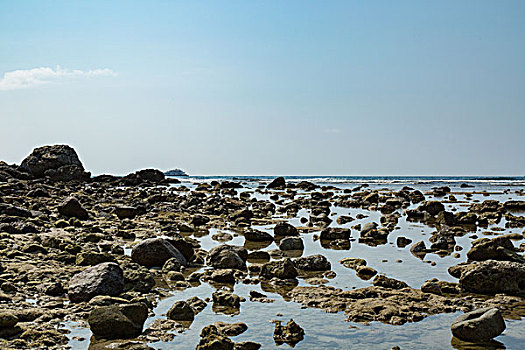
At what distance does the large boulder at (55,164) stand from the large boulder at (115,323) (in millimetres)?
55042

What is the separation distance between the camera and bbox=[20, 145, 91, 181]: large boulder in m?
58.0

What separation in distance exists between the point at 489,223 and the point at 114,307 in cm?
1986

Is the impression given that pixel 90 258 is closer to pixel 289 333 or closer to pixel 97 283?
pixel 97 283

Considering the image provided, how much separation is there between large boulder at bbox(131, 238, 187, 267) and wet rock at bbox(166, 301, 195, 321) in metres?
4.08

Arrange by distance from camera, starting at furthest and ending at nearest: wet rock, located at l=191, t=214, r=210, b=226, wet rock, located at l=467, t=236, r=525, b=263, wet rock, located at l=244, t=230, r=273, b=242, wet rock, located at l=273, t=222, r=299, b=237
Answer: wet rock, located at l=191, t=214, r=210, b=226 → wet rock, located at l=273, t=222, r=299, b=237 → wet rock, located at l=244, t=230, r=273, b=242 → wet rock, located at l=467, t=236, r=525, b=263

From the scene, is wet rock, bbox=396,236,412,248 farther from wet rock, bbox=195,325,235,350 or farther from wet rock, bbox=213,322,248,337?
wet rock, bbox=195,325,235,350

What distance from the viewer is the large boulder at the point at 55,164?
2285 inches

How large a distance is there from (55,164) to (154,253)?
52752 mm

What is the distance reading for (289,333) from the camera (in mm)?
7023

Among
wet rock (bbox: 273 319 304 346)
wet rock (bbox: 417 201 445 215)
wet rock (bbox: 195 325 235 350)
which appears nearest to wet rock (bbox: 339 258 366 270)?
wet rock (bbox: 273 319 304 346)

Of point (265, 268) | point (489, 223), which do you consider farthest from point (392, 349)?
point (489, 223)

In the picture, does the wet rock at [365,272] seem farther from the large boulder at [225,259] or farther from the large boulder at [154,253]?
the large boulder at [154,253]

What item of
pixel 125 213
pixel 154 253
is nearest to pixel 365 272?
pixel 154 253

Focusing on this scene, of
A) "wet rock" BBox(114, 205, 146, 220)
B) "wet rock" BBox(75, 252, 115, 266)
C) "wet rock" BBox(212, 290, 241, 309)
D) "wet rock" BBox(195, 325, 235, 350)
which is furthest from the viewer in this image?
"wet rock" BBox(114, 205, 146, 220)
